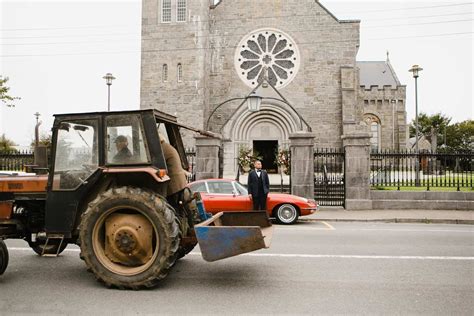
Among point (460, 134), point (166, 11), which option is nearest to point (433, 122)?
point (460, 134)

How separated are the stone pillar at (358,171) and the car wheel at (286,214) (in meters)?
4.22

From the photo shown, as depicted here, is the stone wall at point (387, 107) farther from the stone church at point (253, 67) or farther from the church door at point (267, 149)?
the church door at point (267, 149)

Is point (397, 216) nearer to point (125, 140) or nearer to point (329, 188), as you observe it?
point (329, 188)

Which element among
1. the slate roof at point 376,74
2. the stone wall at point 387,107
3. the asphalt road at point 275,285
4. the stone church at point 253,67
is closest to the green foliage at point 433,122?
the slate roof at point 376,74

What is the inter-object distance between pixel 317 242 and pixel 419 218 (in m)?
6.10

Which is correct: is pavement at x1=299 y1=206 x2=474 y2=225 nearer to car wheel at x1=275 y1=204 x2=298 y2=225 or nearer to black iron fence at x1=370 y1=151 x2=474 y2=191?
car wheel at x1=275 y1=204 x2=298 y2=225

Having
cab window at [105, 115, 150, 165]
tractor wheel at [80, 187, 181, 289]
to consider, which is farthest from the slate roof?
tractor wheel at [80, 187, 181, 289]

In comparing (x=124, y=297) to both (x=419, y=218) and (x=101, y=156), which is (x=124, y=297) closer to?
(x=101, y=156)

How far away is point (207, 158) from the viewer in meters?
15.5

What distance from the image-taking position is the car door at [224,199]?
35.5ft

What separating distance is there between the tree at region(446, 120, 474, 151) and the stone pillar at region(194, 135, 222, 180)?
61.1 m

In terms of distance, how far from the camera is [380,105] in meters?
37.0

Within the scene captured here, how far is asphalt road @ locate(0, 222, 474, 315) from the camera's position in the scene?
154 inches

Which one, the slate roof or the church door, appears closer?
the church door
